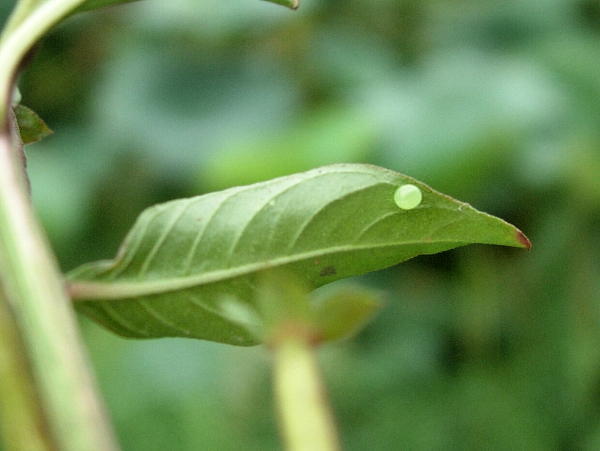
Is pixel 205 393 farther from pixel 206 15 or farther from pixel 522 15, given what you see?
pixel 522 15

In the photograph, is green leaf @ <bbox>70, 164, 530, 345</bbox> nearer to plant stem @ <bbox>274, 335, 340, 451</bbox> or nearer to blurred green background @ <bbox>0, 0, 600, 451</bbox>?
plant stem @ <bbox>274, 335, 340, 451</bbox>

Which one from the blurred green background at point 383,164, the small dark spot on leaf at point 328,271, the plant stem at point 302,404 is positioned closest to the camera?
the plant stem at point 302,404

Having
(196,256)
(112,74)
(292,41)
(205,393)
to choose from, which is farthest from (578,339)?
(196,256)

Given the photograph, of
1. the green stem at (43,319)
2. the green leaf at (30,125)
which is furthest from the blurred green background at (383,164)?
the green stem at (43,319)

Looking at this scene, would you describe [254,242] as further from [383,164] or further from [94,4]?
[383,164]

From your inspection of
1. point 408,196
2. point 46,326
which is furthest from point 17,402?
point 408,196

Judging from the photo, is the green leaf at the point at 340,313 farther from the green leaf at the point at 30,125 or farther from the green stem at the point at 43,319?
the green leaf at the point at 30,125
